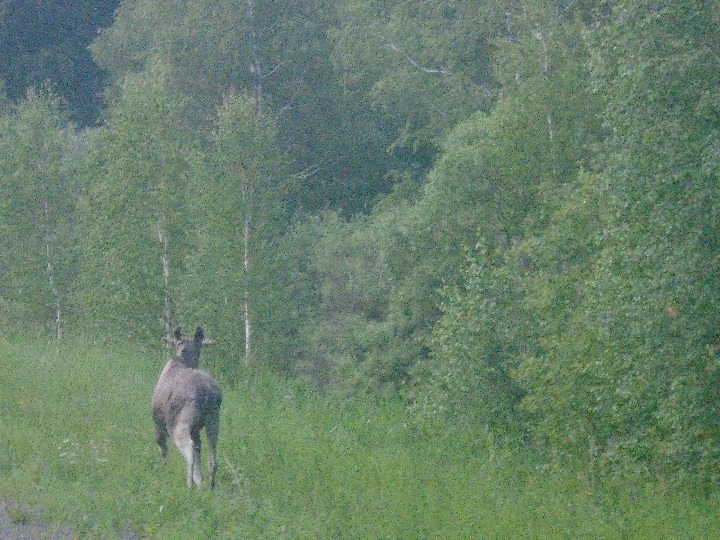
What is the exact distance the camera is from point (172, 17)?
36.2 m

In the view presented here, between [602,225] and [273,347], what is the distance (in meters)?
11.9

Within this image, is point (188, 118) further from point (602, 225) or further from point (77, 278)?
point (602, 225)

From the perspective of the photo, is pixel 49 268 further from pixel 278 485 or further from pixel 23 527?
pixel 23 527

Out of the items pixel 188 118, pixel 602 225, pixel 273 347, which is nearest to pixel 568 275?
pixel 602 225

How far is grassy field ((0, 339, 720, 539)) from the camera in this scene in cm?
1026

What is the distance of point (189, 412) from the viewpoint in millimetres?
11398

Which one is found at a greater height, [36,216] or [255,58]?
[255,58]

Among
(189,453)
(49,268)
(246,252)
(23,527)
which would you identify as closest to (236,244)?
(246,252)

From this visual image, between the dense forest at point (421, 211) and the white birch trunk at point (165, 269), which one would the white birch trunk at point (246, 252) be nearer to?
the dense forest at point (421, 211)

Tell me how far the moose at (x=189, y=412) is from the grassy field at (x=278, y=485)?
34 centimetres

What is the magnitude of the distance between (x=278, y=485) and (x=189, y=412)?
120 cm

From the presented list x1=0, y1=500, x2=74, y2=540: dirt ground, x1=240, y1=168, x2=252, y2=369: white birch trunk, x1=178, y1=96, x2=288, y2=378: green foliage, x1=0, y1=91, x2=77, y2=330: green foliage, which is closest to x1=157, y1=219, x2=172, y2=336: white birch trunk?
x1=178, y1=96, x2=288, y2=378: green foliage

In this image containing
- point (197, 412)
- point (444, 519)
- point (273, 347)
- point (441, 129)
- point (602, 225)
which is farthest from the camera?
point (441, 129)

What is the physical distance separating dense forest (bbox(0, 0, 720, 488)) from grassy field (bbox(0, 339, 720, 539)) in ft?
4.26
